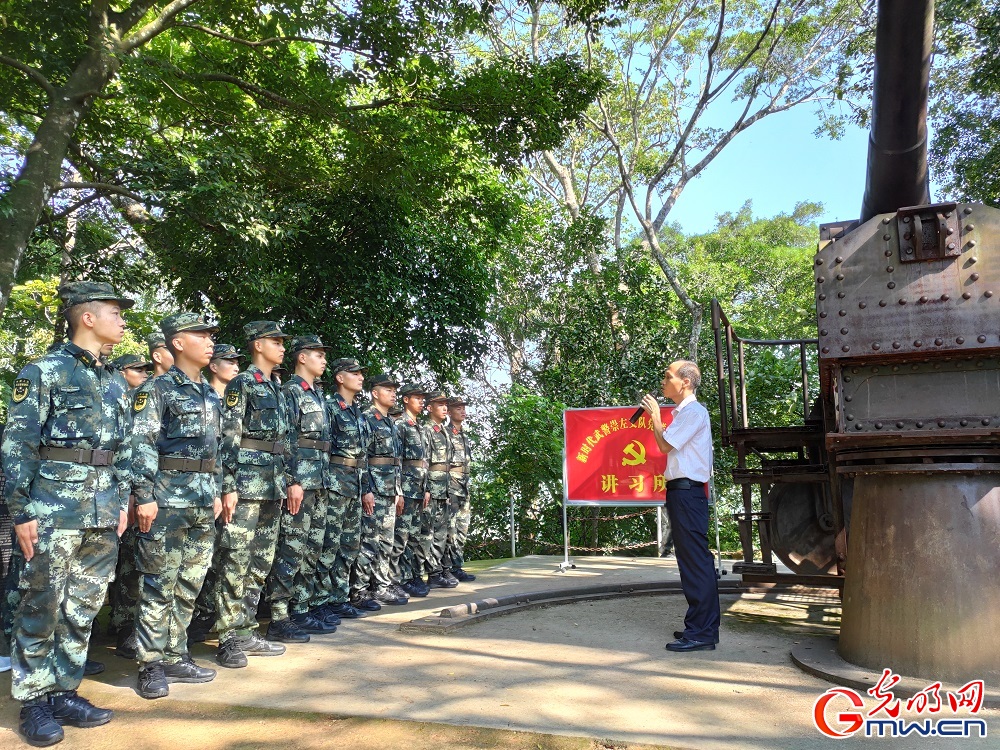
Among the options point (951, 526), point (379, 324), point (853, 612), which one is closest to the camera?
point (951, 526)

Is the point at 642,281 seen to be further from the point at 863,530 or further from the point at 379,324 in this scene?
the point at 863,530

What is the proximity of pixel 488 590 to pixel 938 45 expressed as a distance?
1032 cm

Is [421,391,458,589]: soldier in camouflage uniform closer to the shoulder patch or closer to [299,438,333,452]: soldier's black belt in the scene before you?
[299,438,333,452]: soldier's black belt

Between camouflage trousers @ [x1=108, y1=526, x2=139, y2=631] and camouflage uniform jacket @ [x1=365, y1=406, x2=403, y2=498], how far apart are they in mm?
2296

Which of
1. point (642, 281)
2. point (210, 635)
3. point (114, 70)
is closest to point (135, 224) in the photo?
point (114, 70)

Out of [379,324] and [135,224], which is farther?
[379,324]

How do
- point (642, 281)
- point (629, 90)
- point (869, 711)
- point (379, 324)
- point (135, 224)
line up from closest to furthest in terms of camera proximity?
point (869, 711) → point (135, 224) → point (379, 324) → point (642, 281) → point (629, 90)

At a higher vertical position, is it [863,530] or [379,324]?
[379,324]

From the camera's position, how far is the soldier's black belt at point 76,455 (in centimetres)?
366

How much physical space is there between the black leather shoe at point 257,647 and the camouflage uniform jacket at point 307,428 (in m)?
1.13

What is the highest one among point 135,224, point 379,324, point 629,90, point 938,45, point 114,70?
point 629,90

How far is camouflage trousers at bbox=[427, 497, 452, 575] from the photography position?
26.7ft

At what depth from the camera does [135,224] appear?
9.90 meters

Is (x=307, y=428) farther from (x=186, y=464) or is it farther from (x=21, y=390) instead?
Result: (x=21, y=390)
